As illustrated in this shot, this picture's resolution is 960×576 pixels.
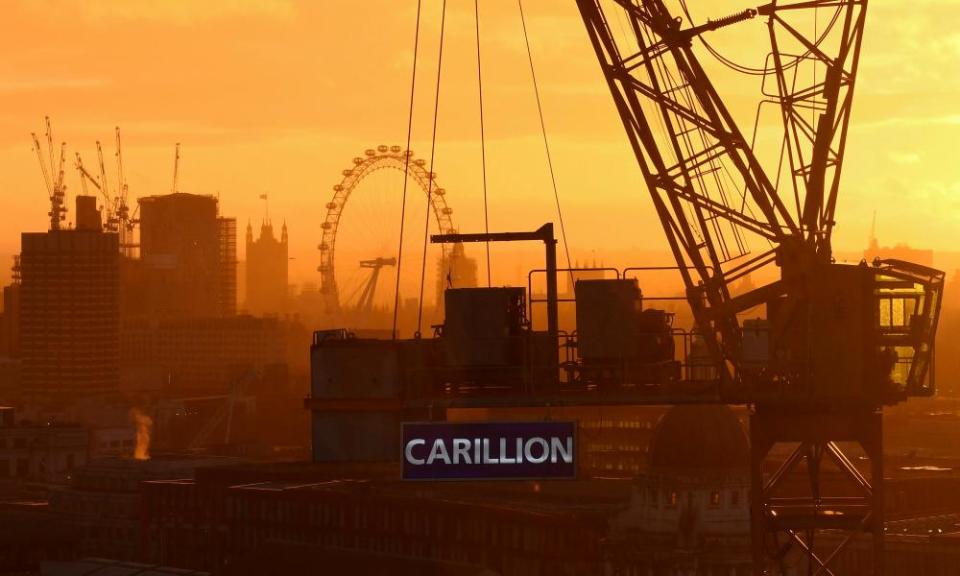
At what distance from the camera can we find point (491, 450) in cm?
6944

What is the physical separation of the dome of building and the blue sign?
7362 cm

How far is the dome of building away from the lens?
143125 millimetres

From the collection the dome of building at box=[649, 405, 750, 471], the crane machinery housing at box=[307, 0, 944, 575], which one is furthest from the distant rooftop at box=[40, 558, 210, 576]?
the crane machinery housing at box=[307, 0, 944, 575]

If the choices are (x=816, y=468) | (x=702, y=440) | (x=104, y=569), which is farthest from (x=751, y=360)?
(x=104, y=569)

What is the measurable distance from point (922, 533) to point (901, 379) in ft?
419

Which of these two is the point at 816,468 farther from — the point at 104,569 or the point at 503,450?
the point at 104,569

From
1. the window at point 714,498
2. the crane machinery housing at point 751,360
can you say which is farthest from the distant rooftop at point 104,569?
the crane machinery housing at point 751,360

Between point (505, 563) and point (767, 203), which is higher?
point (767, 203)

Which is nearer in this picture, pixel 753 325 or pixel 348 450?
pixel 348 450

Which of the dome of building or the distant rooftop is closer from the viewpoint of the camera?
the dome of building

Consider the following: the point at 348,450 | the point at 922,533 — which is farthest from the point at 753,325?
the point at 922,533

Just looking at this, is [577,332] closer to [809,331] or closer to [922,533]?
[809,331]

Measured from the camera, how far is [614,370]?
7306 centimetres

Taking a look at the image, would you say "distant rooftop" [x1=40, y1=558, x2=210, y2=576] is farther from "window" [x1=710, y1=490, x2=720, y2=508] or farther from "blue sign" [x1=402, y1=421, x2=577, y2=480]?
"blue sign" [x1=402, y1=421, x2=577, y2=480]
